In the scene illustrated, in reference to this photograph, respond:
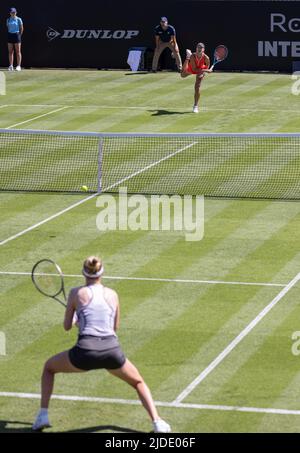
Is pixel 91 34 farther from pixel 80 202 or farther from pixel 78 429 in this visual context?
pixel 78 429

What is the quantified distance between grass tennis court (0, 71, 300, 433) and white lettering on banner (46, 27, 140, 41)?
20.0 m

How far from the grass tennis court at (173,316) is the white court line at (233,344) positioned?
3 cm

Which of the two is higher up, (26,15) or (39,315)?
(26,15)

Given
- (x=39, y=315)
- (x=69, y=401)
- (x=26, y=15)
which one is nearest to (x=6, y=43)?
(x=26, y=15)

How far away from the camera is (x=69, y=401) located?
13773 millimetres

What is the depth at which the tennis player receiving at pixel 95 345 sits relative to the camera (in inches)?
487

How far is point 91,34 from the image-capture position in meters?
45.0

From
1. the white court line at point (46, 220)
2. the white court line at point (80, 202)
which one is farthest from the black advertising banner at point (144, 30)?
the white court line at point (46, 220)

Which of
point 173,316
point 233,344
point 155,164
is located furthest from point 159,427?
point 155,164

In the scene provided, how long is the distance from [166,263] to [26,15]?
2741 cm

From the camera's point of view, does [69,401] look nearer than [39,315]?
Yes

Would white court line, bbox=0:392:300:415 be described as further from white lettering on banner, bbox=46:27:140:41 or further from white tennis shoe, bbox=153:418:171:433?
white lettering on banner, bbox=46:27:140:41

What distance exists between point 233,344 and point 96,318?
3702mm

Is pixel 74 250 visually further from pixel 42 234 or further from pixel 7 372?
pixel 7 372
